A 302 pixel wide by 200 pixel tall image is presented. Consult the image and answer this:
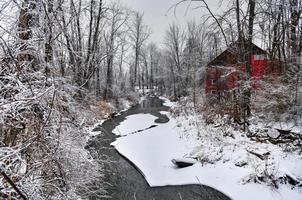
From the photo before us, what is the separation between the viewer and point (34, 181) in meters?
1.99

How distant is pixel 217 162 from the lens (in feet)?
21.7

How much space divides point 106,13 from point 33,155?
12868 millimetres

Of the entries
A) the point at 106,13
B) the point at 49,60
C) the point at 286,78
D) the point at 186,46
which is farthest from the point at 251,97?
the point at 186,46

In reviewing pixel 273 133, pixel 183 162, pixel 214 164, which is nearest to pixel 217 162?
pixel 214 164

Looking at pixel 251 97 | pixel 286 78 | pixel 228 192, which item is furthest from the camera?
pixel 251 97

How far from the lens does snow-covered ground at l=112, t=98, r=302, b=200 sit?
509 centimetres

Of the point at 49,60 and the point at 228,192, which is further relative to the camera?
the point at 228,192

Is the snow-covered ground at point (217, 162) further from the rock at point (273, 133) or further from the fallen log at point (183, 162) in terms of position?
the rock at point (273, 133)

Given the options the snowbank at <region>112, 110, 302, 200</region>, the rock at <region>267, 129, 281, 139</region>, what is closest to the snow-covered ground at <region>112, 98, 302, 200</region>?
the snowbank at <region>112, 110, 302, 200</region>

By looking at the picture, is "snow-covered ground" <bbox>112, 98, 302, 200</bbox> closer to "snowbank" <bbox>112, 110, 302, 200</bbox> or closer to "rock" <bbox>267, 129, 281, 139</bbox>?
"snowbank" <bbox>112, 110, 302, 200</bbox>

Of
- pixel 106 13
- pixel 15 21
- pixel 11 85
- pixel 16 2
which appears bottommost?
pixel 11 85

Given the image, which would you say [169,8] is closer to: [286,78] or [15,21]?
[286,78]

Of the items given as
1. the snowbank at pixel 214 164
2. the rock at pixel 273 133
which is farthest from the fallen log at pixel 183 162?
the rock at pixel 273 133

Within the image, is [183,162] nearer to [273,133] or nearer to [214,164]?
[214,164]
